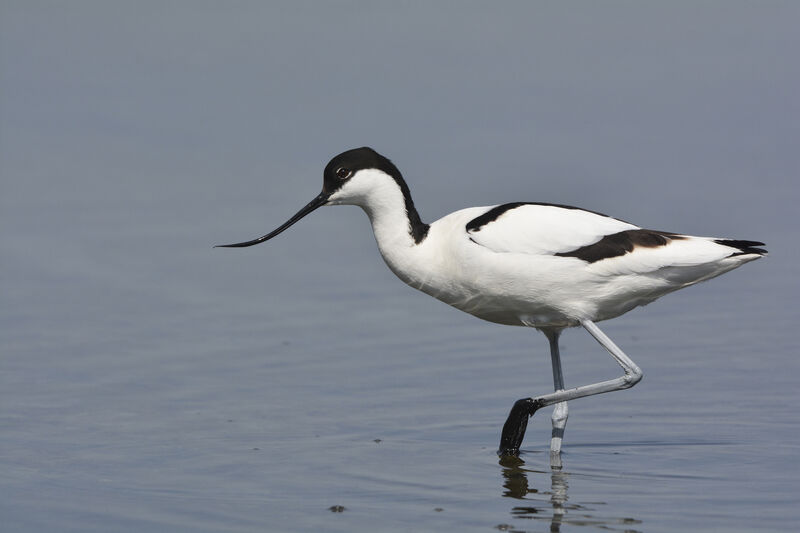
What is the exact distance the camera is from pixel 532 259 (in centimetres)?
760

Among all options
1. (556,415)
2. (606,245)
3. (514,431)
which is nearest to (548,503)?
(514,431)

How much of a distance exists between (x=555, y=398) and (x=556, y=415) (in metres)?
0.10

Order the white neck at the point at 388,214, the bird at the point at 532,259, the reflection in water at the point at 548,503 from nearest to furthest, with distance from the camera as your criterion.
Result: the reflection in water at the point at 548,503 < the bird at the point at 532,259 < the white neck at the point at 388,214

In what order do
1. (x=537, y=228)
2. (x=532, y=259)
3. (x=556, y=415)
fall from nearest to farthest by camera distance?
(x=532, y=259) → (x=537, y=228) → (x=556, y=415)

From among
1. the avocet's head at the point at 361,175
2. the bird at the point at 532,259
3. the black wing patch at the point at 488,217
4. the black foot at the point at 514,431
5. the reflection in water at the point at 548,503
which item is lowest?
the reflection in water at the point at 548,503

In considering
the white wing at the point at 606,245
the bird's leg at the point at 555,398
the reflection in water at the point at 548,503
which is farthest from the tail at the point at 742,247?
the reflection in water at the point at 548,503

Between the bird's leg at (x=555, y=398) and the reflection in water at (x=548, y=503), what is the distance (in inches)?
5.7

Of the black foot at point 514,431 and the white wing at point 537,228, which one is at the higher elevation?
the white wing at point 537,228

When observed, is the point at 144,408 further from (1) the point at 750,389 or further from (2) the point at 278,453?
(1) the point at 750,389

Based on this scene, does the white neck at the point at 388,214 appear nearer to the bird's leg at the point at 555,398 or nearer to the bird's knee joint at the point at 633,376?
the bird's leg at the point at 555,398

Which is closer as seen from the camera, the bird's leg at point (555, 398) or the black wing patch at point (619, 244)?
the black wing patch at point (619, 244)

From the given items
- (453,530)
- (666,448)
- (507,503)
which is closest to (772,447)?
(666,448)

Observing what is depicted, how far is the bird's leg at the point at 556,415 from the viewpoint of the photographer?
25.3 feet

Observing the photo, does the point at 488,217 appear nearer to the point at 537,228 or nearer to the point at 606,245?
the point at 537,228
